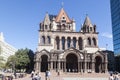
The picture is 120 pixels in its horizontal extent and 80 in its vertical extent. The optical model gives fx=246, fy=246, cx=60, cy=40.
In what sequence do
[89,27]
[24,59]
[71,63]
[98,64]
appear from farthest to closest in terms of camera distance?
[24,59] → [89,27] → [98,64] → [71,63]

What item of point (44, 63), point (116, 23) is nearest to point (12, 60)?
point (44, 63)

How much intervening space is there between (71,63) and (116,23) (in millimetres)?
40048

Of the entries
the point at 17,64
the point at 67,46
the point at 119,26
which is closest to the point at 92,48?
the point at 67,46

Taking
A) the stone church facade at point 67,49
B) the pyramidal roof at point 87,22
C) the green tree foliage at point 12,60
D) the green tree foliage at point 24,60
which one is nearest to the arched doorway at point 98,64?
the stone church facade at point 67,49

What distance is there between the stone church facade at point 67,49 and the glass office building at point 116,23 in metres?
28.2

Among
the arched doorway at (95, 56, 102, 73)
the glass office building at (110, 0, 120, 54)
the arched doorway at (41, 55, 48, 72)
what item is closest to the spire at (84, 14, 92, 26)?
the arched doorway at (95, 56, 102, 73)

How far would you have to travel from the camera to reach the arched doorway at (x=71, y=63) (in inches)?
2695

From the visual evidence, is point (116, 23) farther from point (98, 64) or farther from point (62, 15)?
point (98, 64)

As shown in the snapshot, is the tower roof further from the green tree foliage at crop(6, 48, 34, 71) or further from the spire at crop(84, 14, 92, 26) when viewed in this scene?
the green tree foliage at crop(6, 48, 34, 71)

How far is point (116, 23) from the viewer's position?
101 meters

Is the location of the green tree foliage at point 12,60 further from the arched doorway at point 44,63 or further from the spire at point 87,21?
the spire at point 87,21

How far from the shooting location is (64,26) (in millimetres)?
76000

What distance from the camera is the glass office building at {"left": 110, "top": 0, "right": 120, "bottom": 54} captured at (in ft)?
323

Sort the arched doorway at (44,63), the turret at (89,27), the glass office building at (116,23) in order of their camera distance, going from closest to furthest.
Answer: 1. the arched doorway at (44,63)
2. the turret at (89,27)
3. the glass office building at (116,23)
